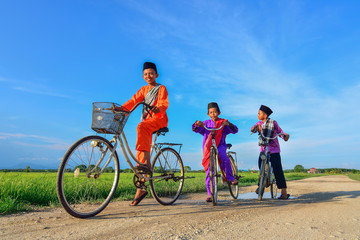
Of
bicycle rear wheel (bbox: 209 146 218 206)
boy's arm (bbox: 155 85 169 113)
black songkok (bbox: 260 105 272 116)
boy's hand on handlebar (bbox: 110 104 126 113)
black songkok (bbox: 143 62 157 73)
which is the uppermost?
black songkok (bbox: 143 62 157 73)

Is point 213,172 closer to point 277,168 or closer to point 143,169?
point 143,169

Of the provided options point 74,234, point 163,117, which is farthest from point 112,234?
point 163,117

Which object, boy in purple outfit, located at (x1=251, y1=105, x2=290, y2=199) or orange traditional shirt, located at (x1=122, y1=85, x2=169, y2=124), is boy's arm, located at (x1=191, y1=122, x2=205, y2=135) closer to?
orange traditional shirt, located at (x1=122, y1=85, x2=169, y2=124)

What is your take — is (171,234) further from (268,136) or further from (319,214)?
(268,136)

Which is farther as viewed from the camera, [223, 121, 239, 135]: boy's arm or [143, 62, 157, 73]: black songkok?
[223, 121, 239, 135]: boy's arm

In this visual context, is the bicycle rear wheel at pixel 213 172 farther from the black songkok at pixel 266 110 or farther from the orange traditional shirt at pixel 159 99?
the black songkok at pixel 266 110

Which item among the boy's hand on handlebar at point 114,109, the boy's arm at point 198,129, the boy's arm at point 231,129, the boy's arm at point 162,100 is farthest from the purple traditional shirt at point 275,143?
the boy's hand on handlebar at point 114,109

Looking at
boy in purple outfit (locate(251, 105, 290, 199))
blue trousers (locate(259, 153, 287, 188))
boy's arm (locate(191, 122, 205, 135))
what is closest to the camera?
boy's arm (locate(191, 122, 205, 135))

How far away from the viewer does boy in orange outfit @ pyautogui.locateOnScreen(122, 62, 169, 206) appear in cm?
448

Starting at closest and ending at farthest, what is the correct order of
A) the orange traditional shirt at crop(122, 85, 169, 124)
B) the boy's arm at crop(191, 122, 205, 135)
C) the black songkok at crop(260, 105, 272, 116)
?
the orange traditional shirt at crop(122, 85, 169, 124), the boy's arm at crop(191, 122, 205, 135), the black songkok at crop(260, 105, 272, 116)

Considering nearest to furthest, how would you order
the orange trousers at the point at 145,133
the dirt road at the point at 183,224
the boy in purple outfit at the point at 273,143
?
the dirt road at the point at 183,224, the orange trousers at the point at 145,133, the boy in purple outfit at the point at 273,143

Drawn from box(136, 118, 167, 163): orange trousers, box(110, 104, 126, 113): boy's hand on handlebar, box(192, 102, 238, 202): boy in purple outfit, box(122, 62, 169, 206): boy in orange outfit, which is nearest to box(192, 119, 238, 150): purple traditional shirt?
box(192, 102, 238, 202): boy in purple outfit

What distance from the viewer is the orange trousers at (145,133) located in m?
4.46

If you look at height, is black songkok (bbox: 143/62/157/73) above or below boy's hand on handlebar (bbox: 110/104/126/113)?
above
